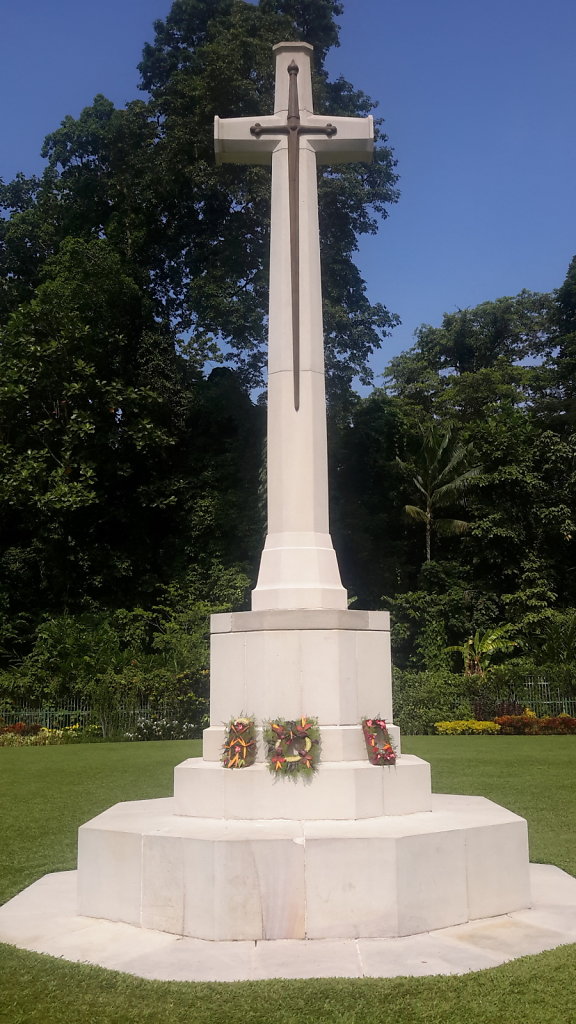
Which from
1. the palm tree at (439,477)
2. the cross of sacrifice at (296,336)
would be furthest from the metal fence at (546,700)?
the cross of sacrifice at (296,336)

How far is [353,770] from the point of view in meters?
5.95

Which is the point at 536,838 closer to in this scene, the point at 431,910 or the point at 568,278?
the point at 431,910

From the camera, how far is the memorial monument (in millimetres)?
4977

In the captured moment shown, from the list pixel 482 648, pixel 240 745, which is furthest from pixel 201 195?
pixel 240 745

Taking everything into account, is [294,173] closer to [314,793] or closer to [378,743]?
[378,743]

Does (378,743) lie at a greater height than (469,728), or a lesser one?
greater

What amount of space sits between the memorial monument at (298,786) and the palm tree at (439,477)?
21792 millimetres

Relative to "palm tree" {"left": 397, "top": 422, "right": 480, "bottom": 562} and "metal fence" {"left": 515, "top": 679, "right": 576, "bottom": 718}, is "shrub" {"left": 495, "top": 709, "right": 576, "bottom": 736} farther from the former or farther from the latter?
"palm tree" {"left": 397, "top": 422, "right": 480, "bottom": 562}

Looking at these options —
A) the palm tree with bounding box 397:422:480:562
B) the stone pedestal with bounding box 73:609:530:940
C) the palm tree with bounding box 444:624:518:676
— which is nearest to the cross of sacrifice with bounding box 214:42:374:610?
the stone pedestal with bounding box 73:609:530:940

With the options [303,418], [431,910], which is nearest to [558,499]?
[303,418]

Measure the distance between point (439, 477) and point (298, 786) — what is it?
24179 millimetres

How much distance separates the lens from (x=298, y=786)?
5.98 meters

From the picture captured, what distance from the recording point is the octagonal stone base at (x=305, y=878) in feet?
16.2

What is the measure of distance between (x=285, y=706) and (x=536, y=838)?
3.01 meters
